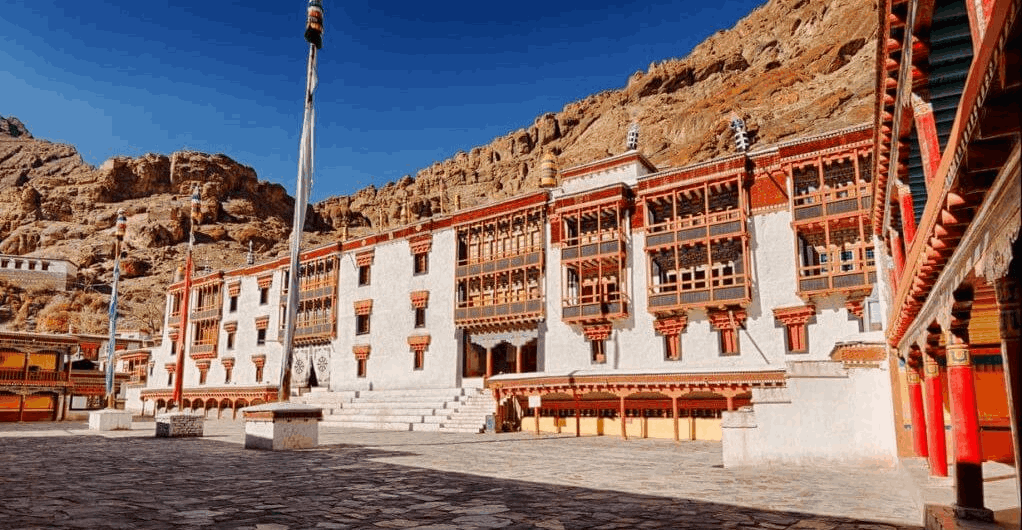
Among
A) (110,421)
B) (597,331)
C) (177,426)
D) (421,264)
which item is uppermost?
(421,264)

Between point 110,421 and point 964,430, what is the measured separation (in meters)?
29.5

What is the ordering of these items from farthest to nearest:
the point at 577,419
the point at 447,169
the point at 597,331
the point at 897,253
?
the point at 447,169
the point at 597,331
the point at 577,419
the point at 897,253

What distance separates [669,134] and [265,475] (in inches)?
2808

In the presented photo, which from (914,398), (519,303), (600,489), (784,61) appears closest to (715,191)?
(519,303)

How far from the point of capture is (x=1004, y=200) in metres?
3.62

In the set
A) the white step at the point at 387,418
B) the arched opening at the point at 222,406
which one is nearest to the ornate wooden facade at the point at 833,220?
the white step at the point at 387,418

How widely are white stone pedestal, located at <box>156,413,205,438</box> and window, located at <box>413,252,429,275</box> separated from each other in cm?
1808

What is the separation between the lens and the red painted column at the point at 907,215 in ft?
29.5

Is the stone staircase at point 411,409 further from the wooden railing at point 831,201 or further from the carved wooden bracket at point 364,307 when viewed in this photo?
the wooden railing at point 831,201

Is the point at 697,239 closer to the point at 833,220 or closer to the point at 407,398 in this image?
the point at 833,220

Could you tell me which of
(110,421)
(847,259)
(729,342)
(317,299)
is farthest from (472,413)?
(317,299)

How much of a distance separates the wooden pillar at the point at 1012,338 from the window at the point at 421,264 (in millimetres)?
35788

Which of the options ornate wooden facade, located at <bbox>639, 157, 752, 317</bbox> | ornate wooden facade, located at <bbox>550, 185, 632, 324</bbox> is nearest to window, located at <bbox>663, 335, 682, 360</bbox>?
ornate wooden facade, located at <bbox>639, 157, 752, 317</bbox>

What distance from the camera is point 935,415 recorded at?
8.62 meters
